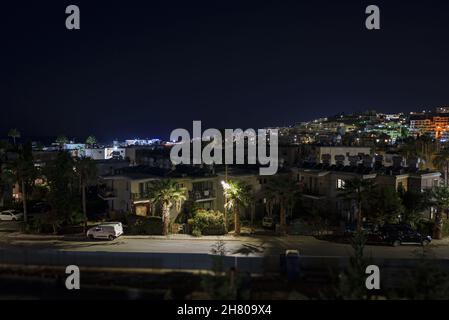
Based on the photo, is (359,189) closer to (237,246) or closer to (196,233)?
(237,246)

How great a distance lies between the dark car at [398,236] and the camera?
3147 centimetres

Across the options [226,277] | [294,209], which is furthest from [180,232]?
[226,277]

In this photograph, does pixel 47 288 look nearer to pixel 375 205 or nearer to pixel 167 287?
pixel 167 287

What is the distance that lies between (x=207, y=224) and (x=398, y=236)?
50.4ft

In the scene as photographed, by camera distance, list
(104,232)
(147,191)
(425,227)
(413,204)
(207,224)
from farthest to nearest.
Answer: (147,191) → (207,224) → (413,204) → (425,227) → (104,232)

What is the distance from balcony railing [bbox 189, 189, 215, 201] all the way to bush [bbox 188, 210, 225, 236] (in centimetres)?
353

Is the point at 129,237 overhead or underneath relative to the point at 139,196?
underneath

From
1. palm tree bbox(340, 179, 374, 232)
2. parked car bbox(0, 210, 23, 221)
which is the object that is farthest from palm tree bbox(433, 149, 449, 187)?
parked car bbox(0, 210, 23, 221)

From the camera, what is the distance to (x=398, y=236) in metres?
31.5

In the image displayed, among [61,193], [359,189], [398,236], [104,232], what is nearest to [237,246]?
[359,189]

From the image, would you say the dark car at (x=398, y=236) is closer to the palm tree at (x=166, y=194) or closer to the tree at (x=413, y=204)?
the tree at (x=413, y=204)

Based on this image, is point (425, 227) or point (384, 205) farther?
point (425, 227)

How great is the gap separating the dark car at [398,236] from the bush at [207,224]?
1232 centimetres
